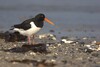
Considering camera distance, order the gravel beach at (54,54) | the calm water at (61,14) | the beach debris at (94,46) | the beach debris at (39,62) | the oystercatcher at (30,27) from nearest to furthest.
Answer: the beach debris at (39,62)
the gravel beach at (54,54)
the beach debris at (94,46)
the oystercatcher at (30,27)
the calm water at (61,14)

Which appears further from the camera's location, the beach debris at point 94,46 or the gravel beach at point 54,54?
the beach debris at point 94,46

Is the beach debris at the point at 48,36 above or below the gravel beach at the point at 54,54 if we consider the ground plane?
below

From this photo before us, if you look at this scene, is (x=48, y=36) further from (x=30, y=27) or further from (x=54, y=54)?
(x=54, y=54)

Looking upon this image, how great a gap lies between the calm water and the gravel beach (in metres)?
2.17

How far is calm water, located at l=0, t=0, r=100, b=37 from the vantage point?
15.3 meters

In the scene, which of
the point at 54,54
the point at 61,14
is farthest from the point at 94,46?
the point at 61,14

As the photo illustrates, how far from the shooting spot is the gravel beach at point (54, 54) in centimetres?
925

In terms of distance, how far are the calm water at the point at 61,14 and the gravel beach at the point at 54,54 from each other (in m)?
2.17

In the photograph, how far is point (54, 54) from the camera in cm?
1044

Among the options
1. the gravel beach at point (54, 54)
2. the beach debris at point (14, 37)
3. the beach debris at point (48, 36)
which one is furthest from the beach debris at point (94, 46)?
the beach debris at point (14, 37)

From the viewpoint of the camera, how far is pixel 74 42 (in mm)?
12469

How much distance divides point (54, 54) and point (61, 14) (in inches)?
321

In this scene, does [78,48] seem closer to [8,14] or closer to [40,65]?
[40,65]

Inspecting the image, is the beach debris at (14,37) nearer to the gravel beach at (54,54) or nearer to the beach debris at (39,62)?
the gravel beach at (54,54)
